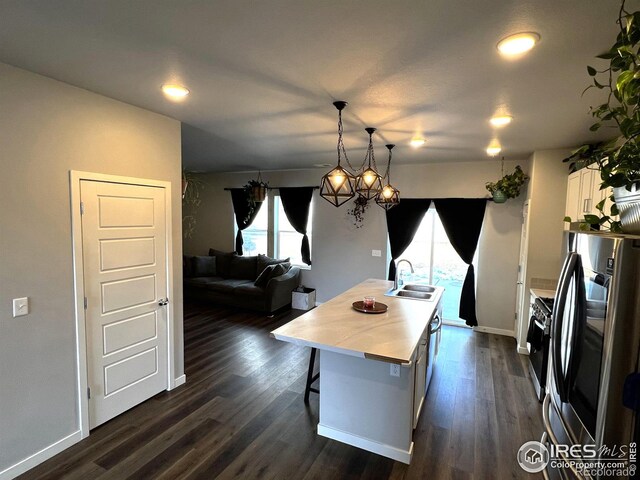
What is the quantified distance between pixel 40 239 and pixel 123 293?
77 cm

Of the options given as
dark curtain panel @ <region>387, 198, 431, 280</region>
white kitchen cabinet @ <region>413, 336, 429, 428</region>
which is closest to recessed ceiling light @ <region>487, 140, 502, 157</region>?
dark curtain panel @ <region>387, 198, 431, 280</region>

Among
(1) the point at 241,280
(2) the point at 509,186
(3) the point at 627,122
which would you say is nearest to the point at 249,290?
(1) the point at 241,280

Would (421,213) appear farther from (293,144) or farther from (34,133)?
(34,133)

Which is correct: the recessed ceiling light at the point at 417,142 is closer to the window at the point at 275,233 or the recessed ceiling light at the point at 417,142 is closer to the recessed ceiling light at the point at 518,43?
the recessed ceiling light at the point at 518,43

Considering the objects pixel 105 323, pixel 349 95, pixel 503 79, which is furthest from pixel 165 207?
pixel 503 79

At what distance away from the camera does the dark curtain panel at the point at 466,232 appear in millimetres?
5098

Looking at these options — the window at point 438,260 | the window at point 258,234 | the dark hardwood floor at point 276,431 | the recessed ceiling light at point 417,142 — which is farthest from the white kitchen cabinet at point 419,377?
the window at point 258,234

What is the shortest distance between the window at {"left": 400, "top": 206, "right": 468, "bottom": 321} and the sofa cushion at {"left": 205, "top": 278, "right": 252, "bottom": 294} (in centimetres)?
313

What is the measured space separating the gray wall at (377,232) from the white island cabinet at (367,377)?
2.92 meters

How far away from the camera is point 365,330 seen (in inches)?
97.9

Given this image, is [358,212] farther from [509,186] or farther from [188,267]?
[188,267]

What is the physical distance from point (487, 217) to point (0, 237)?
5616 mm

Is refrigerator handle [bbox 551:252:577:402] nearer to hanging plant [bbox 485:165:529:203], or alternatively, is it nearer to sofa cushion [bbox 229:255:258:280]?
hanging plant [bbox 485:165:529:203]

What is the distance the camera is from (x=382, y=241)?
18.9 ft
